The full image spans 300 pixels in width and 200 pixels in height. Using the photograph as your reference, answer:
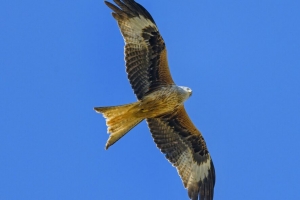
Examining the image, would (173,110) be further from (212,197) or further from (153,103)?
(212,197)

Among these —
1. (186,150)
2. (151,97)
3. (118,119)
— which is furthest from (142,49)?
(186,150)

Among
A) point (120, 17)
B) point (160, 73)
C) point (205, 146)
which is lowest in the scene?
point (205, 146)

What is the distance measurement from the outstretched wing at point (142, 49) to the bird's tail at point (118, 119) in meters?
0.44

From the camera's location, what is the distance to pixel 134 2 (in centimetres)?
1498

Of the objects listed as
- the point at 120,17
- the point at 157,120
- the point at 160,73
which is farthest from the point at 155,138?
the point at 120,17

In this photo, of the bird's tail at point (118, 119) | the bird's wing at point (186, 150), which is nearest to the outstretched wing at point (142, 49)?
the bird's tail at point (118, 119)

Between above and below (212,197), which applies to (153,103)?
above

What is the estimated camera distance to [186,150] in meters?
16.1

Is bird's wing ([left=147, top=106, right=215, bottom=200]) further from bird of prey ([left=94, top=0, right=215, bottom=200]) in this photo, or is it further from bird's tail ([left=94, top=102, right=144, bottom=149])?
bird's tail ([left=94, top=102, right=144, bottom=149])

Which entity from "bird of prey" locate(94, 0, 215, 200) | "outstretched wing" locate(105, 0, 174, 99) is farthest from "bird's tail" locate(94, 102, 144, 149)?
"outstretched wing" locate(105, 0, 174, 99)

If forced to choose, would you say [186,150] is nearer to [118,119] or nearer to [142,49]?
[118,119]

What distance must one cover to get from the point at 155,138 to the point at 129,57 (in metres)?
1.92

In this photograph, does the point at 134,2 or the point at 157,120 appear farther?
the point at 157,120

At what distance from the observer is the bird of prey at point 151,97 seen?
1493 centimetres
